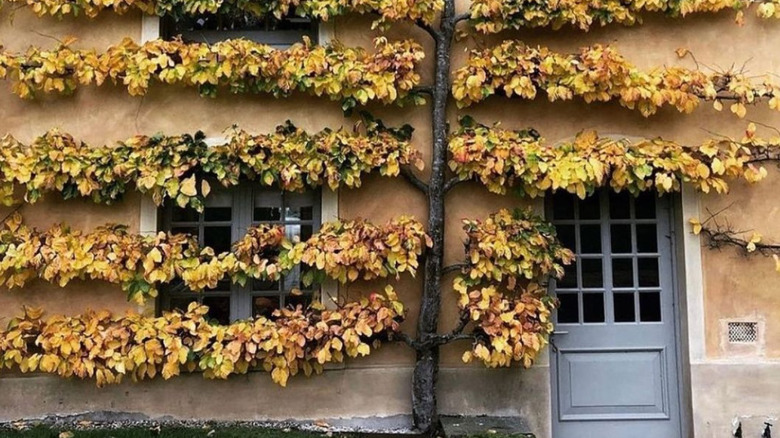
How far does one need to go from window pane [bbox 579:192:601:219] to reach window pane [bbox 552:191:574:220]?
3.3 inches

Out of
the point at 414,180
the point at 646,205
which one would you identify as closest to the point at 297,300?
the point at 414,180

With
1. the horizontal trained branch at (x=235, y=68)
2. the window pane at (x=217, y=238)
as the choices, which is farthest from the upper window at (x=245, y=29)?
the window pane at (x=217, y=238)

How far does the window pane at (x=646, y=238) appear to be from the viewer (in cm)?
536

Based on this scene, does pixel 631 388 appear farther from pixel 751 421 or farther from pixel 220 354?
pixel 220 354

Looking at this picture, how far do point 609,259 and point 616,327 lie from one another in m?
Answer: 0.55

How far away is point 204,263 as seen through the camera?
16.0 feet

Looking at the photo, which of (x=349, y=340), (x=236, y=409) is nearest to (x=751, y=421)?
(x=349, y=340)

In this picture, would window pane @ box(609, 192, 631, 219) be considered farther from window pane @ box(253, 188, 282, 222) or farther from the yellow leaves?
window pane @ box(253, 188, 282, 222)

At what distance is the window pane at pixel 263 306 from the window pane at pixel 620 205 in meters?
2.87

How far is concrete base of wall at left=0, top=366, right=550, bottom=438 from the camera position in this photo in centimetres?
498

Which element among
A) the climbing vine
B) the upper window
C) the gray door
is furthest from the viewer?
the upper window

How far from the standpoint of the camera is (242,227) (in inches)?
208

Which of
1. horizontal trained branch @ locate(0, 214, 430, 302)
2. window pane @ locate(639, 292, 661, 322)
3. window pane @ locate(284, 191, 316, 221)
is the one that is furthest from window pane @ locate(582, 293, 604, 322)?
window pane @ locate(284, 191, 316, 221)

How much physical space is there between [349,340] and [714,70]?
12.0ft
